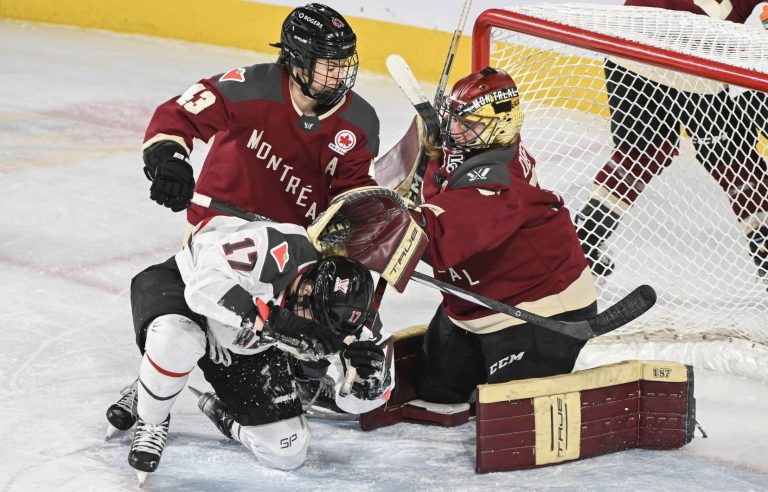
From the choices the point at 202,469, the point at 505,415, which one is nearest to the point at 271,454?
the point at 202,469

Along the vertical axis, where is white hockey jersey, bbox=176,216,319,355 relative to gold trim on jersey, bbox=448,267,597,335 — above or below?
above

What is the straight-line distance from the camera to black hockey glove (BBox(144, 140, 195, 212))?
2.37 meters

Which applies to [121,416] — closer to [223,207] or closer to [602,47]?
[223,207]

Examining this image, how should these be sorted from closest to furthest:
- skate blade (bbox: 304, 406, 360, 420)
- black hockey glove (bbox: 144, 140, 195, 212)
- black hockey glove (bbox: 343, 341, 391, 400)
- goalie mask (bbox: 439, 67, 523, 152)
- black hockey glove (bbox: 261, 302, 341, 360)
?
black hockey glove (bbox: 261, 302, 341, 360) < black hockey glove (bbox: 144, 140, 195, 212) < black hockey glove (bbox: 343, 341, 391, 400) < goalie mask (bbox: 439, 67, 523, 152) < skate blade (bbox: 304, 406, 360, 420)

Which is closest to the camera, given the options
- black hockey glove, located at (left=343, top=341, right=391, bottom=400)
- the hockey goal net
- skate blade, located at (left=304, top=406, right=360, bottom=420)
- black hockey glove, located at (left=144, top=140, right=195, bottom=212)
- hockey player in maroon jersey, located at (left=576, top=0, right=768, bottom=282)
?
black hockey glove, located at (left=144, top=140, right=195, bottom=212)

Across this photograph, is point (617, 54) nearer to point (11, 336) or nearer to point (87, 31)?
point (11, 336)

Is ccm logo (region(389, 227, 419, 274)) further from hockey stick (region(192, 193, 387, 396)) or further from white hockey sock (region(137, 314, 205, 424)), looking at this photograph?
white hockey sock (region(137, 314, 205, 424))

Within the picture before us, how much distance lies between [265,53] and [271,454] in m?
4.05

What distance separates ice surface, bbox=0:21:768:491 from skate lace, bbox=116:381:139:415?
8 centimetres

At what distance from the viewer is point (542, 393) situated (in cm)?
261

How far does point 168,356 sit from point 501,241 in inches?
30.8

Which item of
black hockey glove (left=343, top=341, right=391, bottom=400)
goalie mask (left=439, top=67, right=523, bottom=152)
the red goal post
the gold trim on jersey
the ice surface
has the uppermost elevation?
the red goal post

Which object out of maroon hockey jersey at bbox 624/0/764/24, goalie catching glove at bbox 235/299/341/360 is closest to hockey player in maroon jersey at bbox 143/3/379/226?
goalie catching glove at bbox 235/299/341/360

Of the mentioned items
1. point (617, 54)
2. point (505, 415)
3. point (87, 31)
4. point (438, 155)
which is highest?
point (617, 54)
